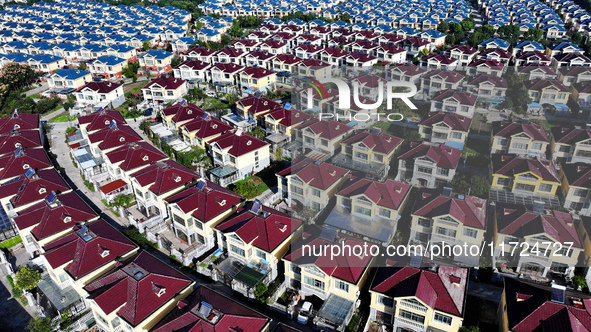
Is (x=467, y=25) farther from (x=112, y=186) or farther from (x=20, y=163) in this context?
(x=20, y=163)

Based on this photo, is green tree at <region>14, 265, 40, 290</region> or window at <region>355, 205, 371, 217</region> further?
window at <region>355, 205, 371, 217</region>

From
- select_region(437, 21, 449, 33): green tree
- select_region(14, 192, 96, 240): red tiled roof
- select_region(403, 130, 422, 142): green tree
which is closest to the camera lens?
select_region(14, 192, 96, 240): red tiled roof

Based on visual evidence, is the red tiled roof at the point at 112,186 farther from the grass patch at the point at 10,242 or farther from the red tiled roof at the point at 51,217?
the grass patch at the point at 10,242

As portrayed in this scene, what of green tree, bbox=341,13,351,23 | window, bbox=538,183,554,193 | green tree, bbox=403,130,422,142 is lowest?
window, bbox=538,183,554,193

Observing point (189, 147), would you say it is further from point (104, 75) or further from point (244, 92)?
point (104, 75)

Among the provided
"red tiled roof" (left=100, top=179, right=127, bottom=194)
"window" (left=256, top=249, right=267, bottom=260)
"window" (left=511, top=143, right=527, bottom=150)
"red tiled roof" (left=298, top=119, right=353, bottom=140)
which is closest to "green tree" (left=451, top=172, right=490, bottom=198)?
"window" (left=511, top=143, right=527, bottom=150)

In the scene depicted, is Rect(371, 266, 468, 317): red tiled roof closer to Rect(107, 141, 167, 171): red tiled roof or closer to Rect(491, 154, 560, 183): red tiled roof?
Rect(491, 154, 560, 183): red tiled roof
